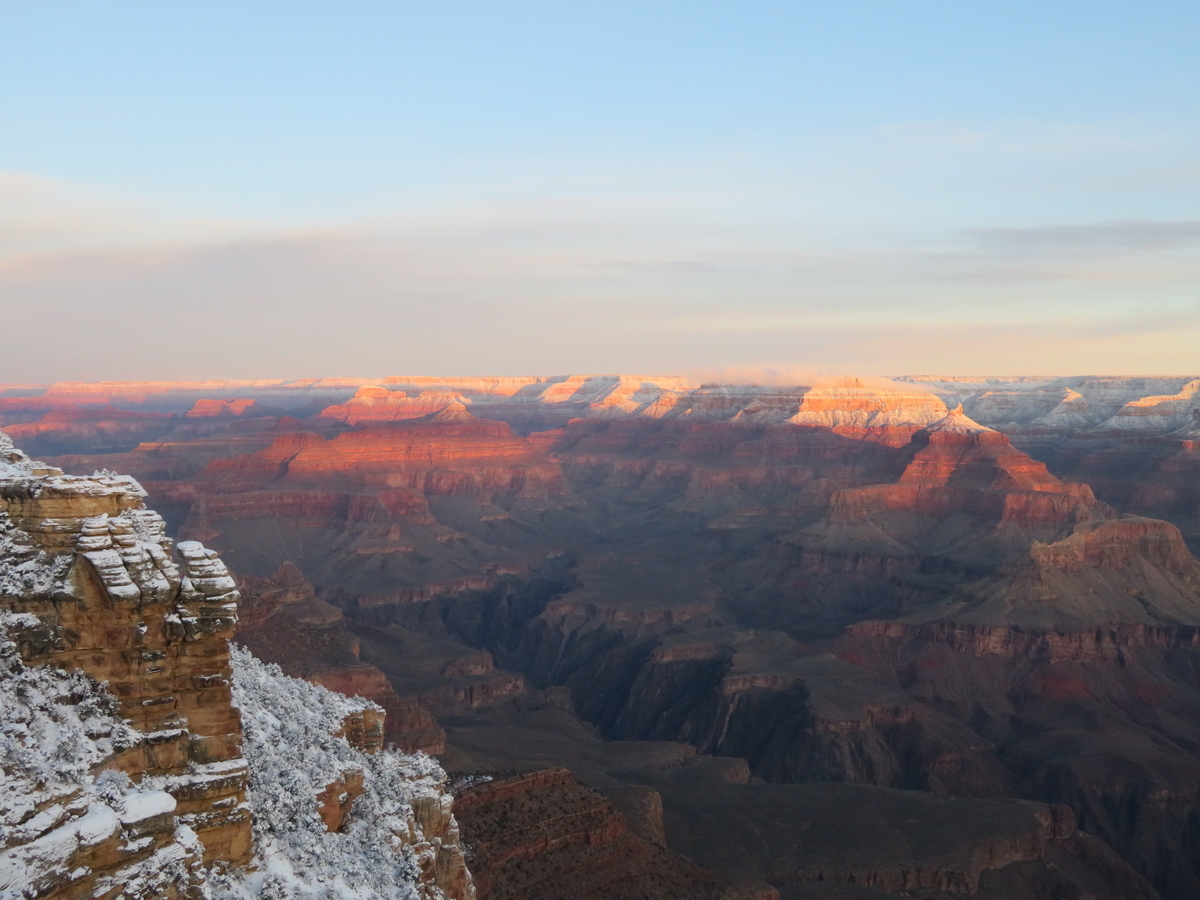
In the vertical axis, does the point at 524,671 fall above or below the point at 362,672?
below

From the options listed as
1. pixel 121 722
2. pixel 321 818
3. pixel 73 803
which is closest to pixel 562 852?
pixel 321 818

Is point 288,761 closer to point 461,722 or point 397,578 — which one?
point 461,722

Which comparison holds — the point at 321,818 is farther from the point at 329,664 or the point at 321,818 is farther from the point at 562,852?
the point at 329,664

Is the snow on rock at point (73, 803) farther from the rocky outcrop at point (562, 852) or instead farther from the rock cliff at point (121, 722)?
the rocky outcrop at point (562, 852)

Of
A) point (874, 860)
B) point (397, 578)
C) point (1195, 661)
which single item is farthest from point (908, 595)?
point (874, 860)

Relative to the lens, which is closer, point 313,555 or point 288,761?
point 288,761

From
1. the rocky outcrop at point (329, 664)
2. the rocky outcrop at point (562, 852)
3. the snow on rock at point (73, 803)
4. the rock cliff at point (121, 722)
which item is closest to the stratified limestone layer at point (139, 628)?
the rock cliff at point (121, 722)

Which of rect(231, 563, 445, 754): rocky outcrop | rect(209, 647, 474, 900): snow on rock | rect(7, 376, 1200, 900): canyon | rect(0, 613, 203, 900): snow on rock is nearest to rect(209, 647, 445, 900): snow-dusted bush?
rect(209, 647, 474, 900): snow on rock

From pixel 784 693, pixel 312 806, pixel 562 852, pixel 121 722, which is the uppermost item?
pixel 121 722
